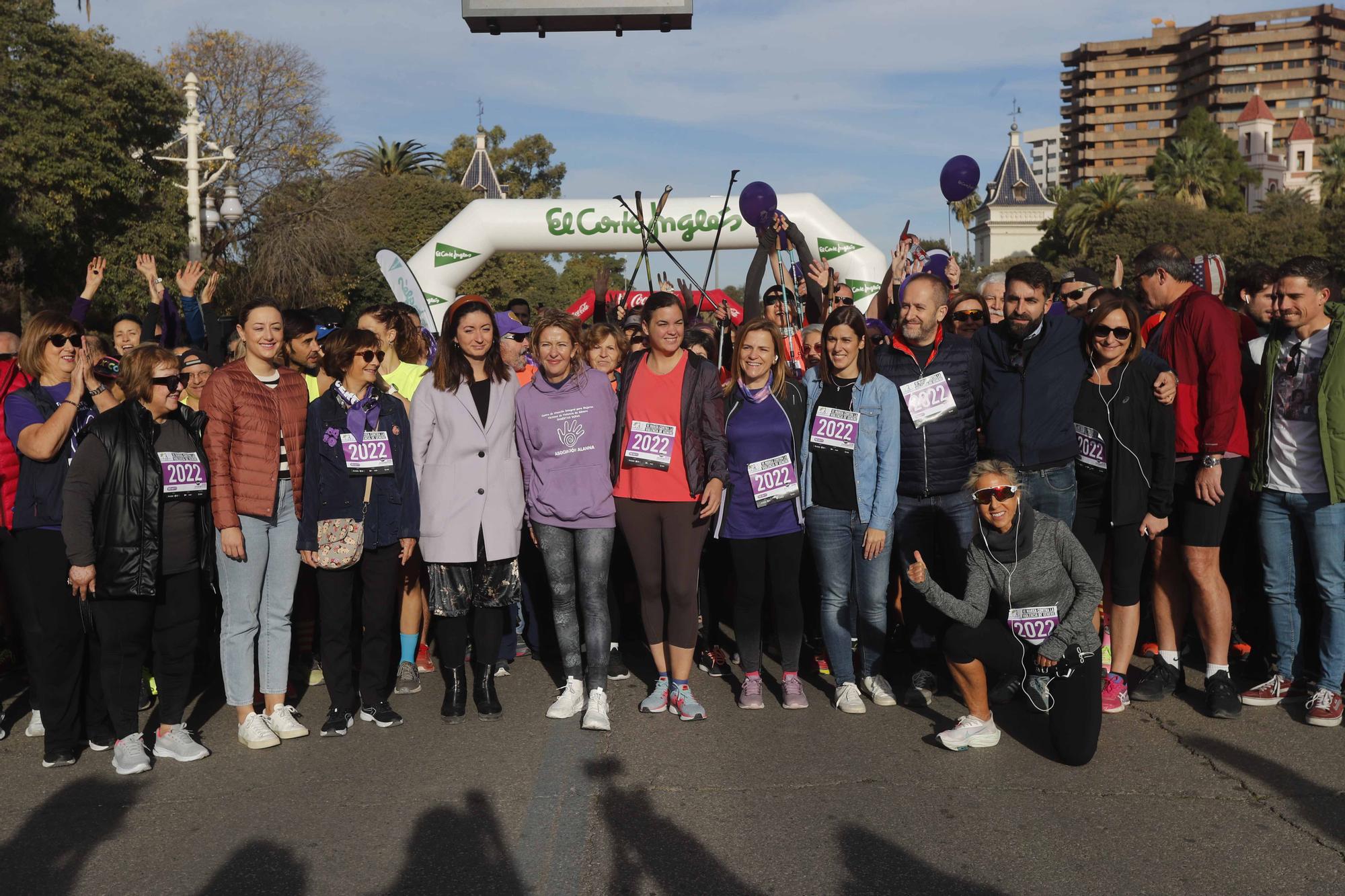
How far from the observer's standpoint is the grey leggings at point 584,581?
5523 mm

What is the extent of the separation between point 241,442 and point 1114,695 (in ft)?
13.9

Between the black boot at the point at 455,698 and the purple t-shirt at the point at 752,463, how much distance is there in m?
1.46

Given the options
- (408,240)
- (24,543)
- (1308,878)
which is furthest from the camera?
(408,240)

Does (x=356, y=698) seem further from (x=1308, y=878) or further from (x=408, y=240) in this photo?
(x=408, y=240)

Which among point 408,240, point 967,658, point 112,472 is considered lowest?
point 967,658

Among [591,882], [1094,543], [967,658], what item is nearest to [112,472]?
[591,882]

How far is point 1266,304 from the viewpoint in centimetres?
622

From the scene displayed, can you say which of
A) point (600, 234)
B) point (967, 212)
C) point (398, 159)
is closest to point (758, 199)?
point (600, 234)

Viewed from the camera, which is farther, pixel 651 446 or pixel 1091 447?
pixel 1091 447

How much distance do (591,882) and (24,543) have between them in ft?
10.3

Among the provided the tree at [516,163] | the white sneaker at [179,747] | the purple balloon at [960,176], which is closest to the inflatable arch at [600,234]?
the purple balloon at [960,176]

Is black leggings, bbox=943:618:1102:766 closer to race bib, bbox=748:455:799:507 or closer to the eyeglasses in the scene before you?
race bib, bbox=748:455:799:507

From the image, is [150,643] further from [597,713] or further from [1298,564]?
[1298,564]

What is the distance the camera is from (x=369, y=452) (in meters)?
5.32
